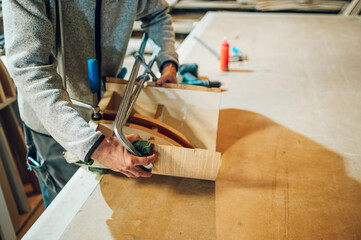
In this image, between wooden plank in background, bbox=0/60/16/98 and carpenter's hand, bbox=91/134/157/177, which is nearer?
carpenter's hand, bbox=91/134/157/177

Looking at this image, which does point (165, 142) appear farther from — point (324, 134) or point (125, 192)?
point (324, 134)

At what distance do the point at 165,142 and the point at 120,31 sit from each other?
0.52 metres

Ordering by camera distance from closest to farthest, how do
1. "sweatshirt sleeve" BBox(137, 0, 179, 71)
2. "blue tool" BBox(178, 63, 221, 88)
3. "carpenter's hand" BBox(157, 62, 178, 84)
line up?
"carpenter's hand" BBox(157, 62, 178, 84) < "sweatshirt sleeve" BBox(137, 0, 179, 71) < "blue tool" BBox(178, 63, 221, 88)

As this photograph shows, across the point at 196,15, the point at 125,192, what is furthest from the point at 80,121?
the point at 196,15

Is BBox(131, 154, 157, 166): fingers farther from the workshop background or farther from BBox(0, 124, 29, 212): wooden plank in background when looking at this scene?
BBox(0, 124, 29, 212): wooden plank in background

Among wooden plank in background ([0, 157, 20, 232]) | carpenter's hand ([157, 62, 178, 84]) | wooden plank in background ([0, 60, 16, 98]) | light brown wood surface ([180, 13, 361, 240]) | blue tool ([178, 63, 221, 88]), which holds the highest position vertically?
carpenter's hand ([157, 62, 178, 84])

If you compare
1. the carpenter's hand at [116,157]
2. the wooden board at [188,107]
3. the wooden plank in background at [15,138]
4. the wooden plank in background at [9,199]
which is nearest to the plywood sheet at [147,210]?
the carpenter's hand at [116,157]

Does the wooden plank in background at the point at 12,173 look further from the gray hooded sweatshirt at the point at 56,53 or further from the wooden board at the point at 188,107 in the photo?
the wooden board at the point at 188,107

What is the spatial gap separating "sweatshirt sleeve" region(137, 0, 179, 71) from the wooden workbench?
38cm

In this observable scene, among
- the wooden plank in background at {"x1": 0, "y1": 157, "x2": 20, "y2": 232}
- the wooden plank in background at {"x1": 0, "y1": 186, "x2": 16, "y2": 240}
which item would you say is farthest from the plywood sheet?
the wooden plank in background at {"x1": 0, "y1": 157, "x2": 20, "y2": 232}

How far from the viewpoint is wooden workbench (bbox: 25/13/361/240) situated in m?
0.75

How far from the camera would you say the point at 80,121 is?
750 millimetres

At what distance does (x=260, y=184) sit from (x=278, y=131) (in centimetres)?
35

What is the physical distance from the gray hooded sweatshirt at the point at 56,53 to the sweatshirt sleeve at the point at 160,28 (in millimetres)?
214
